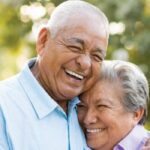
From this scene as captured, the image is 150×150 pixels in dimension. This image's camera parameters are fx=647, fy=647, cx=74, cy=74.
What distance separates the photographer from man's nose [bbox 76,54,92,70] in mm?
3158

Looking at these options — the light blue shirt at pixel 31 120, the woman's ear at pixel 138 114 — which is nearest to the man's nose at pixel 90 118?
the light blue shirt at pixel 31 120

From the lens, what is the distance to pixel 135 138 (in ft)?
11.5

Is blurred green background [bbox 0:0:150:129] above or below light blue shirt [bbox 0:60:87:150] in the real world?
below

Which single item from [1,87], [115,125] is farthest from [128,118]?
[1,87]

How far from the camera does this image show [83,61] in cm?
316

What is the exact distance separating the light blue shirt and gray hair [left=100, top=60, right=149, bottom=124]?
32 cm

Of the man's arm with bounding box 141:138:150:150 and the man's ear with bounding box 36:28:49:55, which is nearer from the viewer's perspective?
the man's ear with bounding box 36:28:49:55

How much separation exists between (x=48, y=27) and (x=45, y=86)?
301 millimetres

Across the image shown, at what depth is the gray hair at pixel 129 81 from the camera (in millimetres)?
3441

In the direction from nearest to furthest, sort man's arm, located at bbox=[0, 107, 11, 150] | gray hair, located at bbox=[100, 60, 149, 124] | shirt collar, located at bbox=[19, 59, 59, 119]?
man's arm, located at bbox=[0, 107, 11, 150], shirt collar, located at bbox=[19, 59, 59, 119], gray hair, located at bbox=[100, 60, 149, 124]

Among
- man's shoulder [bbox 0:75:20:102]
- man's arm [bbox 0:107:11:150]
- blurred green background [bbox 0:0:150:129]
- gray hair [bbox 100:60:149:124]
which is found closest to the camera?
man's arm [bbox 0:107:11:150]

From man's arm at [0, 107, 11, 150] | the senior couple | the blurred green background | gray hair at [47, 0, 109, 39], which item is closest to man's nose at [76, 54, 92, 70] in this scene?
the senior couple

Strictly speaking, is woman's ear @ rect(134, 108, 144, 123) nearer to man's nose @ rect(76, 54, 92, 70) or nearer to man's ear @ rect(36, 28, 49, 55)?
man's nose @ rect(76, 54, 92, 70)

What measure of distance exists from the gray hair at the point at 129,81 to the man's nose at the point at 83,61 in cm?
31
